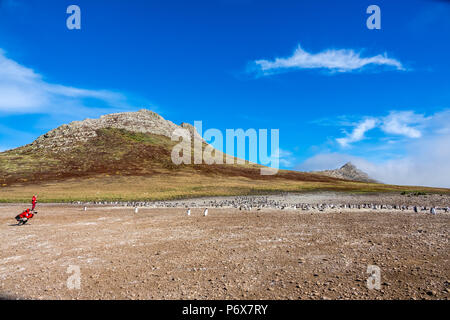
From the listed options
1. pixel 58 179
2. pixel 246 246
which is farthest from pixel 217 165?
pixel 246 246

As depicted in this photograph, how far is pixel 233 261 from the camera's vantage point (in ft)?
41.0

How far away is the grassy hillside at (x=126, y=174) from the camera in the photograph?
252 feet

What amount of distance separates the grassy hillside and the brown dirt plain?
40.4m

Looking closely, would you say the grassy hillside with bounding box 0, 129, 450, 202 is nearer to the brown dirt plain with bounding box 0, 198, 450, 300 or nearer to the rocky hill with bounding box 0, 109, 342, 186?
the rocky hill with bounding box 0, 109, 342, 186

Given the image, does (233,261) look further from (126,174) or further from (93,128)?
(93,128)

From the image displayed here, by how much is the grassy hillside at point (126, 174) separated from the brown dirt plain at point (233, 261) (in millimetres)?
40433

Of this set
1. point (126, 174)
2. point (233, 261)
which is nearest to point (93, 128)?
point (126, 174)

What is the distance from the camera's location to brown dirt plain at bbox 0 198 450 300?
368 inches

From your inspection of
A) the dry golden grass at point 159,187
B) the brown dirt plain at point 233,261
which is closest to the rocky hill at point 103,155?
the dry golden grass at point 159,187

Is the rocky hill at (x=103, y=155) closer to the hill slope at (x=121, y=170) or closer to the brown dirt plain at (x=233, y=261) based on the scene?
the hill slope at (x=121, y=170)

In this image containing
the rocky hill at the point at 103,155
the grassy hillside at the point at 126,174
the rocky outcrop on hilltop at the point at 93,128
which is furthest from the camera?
the rocky outcrop on hilltop at the point at 93,128

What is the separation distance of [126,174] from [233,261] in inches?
3763

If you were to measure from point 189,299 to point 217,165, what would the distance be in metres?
126
